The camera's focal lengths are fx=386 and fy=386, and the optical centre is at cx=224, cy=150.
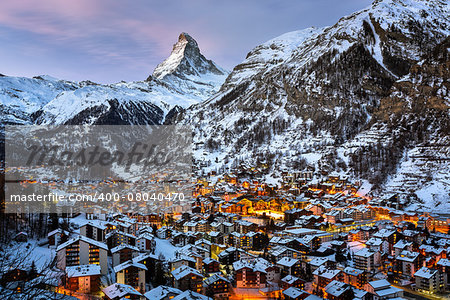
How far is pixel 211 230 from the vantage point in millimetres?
39125

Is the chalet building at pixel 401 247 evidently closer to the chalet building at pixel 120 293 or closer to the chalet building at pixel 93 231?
the chalet building at pixel 120 293

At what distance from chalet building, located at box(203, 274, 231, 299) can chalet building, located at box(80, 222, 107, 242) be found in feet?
33.3

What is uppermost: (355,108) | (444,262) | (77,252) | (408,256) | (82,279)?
(355,108)

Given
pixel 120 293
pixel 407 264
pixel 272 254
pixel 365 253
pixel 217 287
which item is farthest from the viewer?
pixel 272 254

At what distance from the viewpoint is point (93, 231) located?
28.7m

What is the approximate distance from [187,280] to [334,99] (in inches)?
2441

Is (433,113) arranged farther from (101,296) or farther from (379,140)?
(101,296)

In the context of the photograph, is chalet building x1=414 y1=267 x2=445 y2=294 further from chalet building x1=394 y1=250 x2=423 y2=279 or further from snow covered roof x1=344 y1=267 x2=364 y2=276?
snow covered roof x1=344 y1=267 x2=364 y2=276

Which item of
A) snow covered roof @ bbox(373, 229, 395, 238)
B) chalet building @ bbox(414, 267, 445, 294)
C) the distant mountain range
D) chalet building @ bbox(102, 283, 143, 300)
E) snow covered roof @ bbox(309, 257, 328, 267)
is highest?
the distant mountain range

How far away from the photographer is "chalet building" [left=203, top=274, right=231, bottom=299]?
73.3 feet

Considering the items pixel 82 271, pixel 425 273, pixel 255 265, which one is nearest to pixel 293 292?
pixel 255 265

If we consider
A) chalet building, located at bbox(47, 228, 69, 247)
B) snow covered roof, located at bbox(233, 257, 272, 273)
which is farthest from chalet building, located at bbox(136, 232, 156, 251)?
snow covered roof, located at bbox(233, 257, 272, 273)

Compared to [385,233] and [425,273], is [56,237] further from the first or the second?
[385,233]

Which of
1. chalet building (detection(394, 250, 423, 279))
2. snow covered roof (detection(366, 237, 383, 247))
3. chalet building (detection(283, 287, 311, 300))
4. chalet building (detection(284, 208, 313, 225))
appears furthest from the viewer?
chalet building (detection(284, 208, 313, 225))
